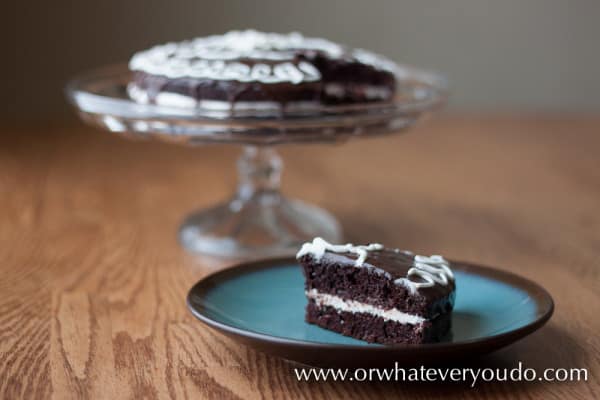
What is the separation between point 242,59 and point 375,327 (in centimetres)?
56

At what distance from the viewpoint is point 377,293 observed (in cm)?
100

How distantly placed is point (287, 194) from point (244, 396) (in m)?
0.95

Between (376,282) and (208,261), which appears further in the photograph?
(208,261)

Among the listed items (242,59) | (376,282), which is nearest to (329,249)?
(376,282)

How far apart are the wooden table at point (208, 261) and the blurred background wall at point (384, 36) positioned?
1.17 feet

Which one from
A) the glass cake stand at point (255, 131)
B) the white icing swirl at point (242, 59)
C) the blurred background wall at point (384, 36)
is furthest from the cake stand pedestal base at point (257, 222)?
the blurred background wall at point (384, 36)

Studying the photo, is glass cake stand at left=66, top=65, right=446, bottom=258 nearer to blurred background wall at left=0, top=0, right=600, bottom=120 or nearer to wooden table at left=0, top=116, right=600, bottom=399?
wooden table at left=0, top=116, right=600, bottom=399

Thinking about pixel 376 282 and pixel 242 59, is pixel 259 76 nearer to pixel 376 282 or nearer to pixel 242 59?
pixel 242 59

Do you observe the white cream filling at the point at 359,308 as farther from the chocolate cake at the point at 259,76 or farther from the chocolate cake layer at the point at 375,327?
the chocolate cake at the point at 259,76

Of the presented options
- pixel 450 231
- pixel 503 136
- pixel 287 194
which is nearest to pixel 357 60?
pixel 450 231

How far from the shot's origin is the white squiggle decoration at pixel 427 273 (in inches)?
38.4

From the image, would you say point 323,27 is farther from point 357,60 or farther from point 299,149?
point 357,60

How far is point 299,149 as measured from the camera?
2.30 metres

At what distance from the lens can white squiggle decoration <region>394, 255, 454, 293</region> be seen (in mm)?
974
